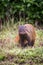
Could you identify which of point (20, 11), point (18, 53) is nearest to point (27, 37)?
point (18, 53)

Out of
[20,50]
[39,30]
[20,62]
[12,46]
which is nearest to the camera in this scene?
[20,62]

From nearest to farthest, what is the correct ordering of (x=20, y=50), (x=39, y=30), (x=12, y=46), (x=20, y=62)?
(x=20, y=62) → (x=20, y=50) → (x=12, y=46) → (x=39, y=30)

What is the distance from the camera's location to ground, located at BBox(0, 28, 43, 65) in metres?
6.49

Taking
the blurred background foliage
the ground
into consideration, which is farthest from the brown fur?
A: the blurred background foliage

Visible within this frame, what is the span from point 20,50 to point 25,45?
0.59m

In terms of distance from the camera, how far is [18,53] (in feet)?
22.9

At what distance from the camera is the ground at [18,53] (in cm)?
649

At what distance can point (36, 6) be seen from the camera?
1034 cm

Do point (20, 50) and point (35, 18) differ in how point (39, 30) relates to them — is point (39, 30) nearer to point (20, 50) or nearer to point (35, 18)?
point (35, 18)

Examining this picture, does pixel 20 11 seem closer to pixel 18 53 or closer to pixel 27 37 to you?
pixel 27 37

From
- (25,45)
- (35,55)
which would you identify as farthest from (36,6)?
(35,55)

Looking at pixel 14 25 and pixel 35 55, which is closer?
pixel 35 55

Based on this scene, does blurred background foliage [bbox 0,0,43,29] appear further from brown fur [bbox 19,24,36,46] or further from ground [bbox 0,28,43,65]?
brown fur [bbox 19,24,36,46]

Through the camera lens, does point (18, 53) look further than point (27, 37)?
No
